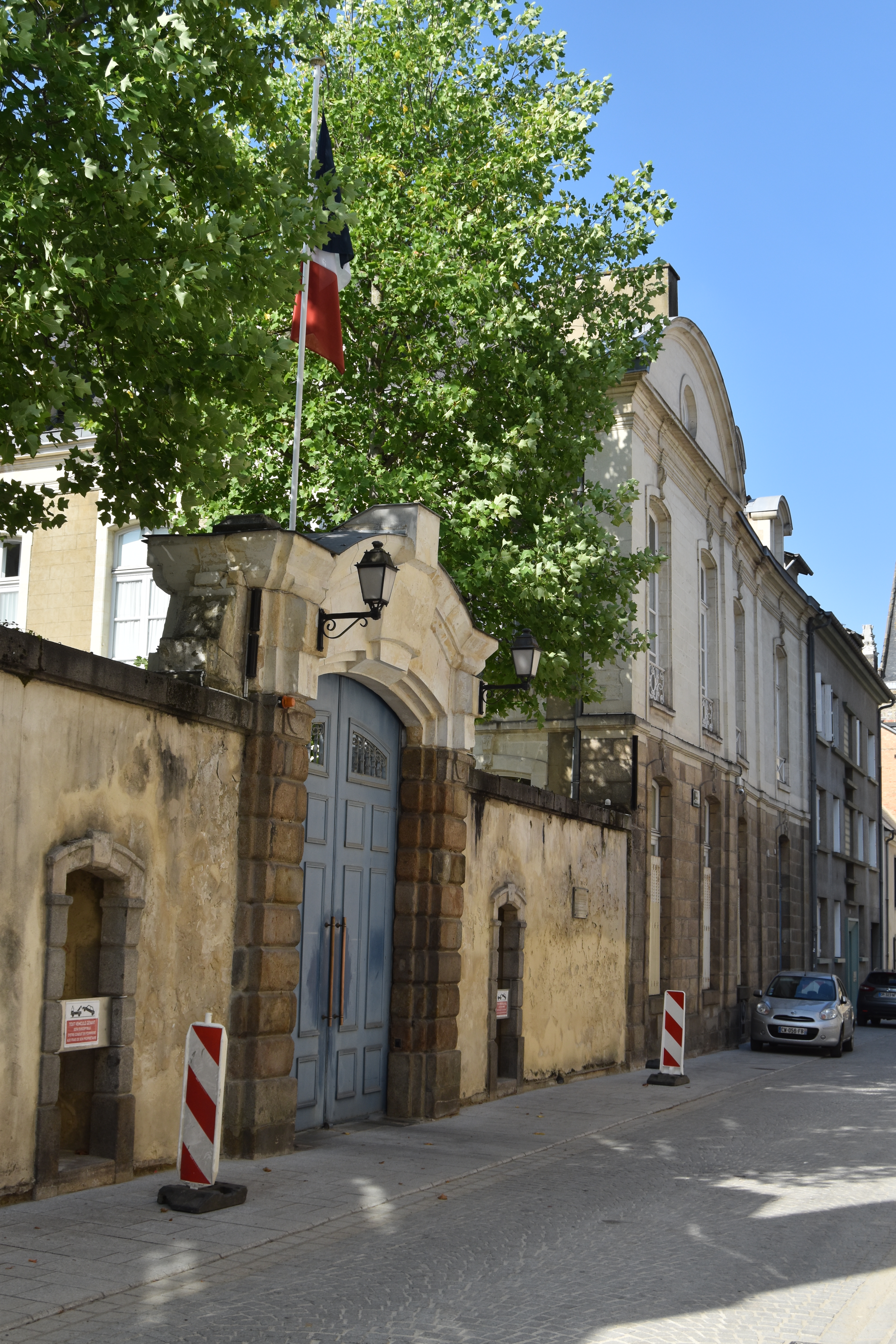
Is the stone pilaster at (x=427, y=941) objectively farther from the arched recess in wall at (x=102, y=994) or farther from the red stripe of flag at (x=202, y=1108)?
the red stripe of flag at (x=202, y=1108)

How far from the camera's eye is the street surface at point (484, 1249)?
588 centimetres

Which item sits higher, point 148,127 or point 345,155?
point 345,155

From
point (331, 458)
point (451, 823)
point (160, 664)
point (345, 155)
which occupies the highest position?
point (345, 155)

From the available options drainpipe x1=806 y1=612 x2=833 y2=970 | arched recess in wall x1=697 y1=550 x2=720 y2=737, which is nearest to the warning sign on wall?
arched recess in wall x1=697 y1=550 x2=720 y2=737

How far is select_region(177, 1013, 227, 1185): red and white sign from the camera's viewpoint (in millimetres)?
7777

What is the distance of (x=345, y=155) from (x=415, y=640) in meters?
7.92

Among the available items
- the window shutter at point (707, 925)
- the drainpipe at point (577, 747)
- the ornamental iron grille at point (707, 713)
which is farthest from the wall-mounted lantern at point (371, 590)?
the window shutter at point (707, 925)

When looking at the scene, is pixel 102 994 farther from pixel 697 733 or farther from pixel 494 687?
pixel 697 733

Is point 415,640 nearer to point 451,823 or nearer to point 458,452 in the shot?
point 451,823

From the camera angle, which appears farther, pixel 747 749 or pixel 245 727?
pixel 747 749

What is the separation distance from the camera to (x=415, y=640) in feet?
40.2

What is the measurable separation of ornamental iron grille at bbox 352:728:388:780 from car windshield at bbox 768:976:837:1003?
49.0ft

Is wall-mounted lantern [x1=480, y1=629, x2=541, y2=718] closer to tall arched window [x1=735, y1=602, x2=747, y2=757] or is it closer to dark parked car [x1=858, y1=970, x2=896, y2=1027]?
tall arched window [x1=735, y1=602, x2=747, y2=757]

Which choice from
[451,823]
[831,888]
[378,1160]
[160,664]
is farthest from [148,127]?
[831,888]
